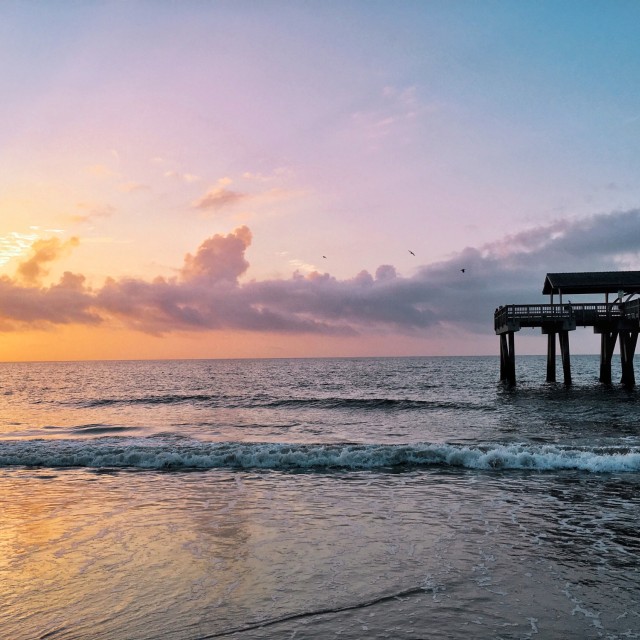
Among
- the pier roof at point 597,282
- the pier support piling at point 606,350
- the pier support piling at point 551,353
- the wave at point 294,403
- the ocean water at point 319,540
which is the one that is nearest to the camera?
the ocean water at point 319,540

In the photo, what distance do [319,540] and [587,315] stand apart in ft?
105

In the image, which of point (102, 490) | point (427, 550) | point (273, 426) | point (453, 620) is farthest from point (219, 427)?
point (453, 620)

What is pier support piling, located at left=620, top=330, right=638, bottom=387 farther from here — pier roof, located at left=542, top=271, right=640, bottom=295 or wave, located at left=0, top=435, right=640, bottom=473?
wave, located at left=0, top=435, right=640, bottom=473

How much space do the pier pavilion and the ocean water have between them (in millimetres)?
16922

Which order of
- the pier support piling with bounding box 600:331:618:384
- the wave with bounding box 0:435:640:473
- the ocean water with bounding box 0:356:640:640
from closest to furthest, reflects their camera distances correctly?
the ocean water with bounding box 0:356:640:640 < the wave with bounding box 0:435:640:473 < the pier support piling with bounding box 600:331:618:384

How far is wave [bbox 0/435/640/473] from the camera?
Answer: 1438 cm

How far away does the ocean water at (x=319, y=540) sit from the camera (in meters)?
5.49

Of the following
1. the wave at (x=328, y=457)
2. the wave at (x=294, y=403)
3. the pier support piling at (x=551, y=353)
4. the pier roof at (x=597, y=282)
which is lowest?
the wave at (x=294, y=403)

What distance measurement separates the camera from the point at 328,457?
15.6 meters

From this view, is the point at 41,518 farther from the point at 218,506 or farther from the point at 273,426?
the point at 273,426

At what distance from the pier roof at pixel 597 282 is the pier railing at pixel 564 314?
5.94 ft

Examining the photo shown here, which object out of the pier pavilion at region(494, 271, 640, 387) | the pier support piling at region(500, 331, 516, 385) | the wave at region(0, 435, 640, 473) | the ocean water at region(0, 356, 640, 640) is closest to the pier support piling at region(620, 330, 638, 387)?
the pier pavilion at region(494, 271, 640, 387)

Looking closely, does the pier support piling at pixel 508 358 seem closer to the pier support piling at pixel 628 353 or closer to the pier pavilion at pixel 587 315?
the pier pavilion at pixel 587 315

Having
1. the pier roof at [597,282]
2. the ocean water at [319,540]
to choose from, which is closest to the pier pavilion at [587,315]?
the pier roof at [597,282]
